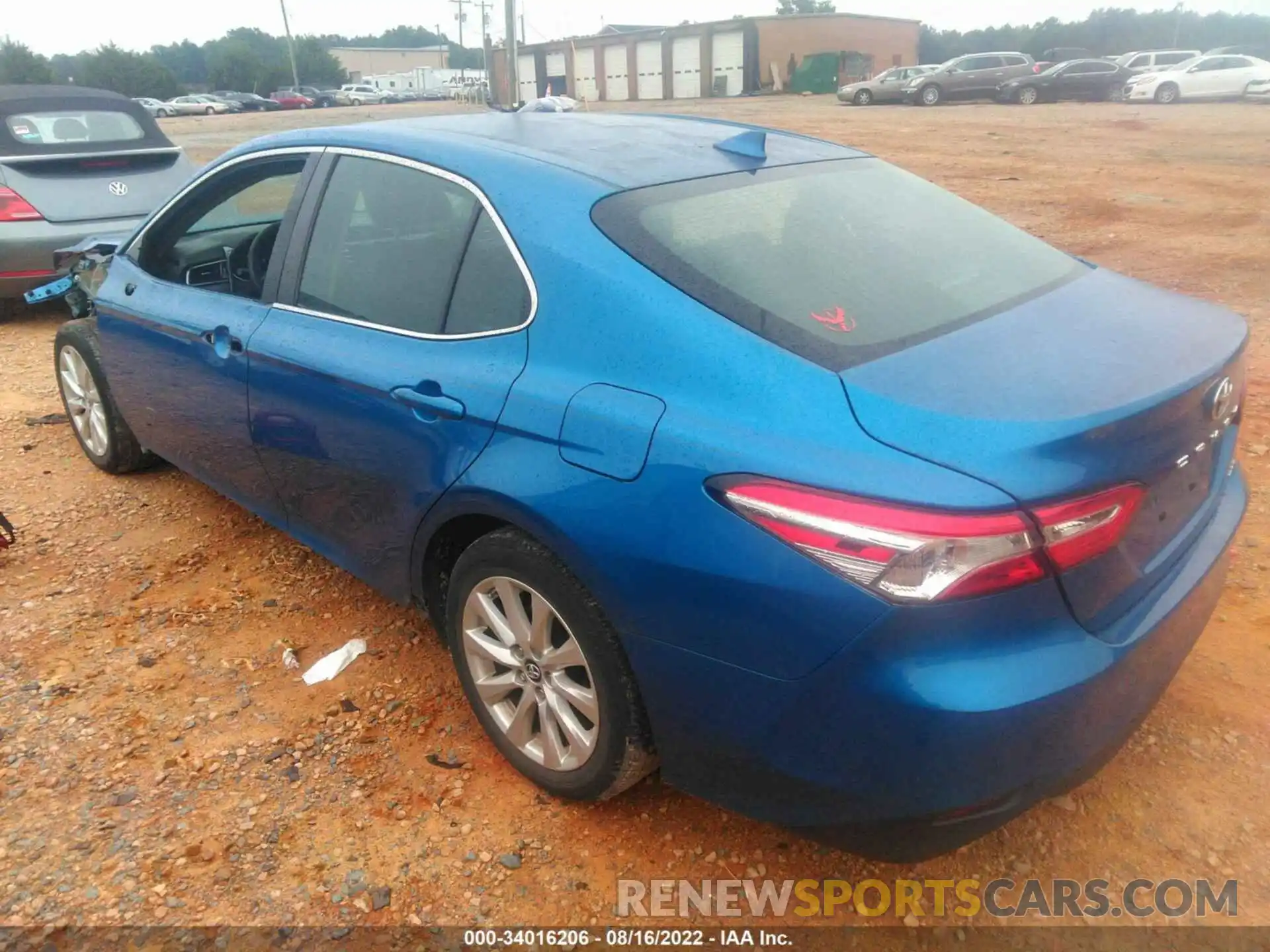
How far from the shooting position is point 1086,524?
1.80m

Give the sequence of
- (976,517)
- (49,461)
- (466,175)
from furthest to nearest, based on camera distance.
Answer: (49,461), (466,175), (976,517)

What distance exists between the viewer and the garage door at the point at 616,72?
5562cm

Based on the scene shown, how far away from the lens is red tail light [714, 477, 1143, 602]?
170 cm

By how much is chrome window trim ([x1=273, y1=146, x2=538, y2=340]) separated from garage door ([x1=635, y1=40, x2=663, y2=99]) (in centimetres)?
5419

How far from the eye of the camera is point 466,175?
8.48ft

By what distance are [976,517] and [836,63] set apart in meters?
46.7

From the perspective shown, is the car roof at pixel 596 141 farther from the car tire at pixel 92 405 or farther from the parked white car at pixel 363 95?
the parked white car at pixel 363 95

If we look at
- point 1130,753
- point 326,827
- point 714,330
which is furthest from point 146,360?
point 1130,753

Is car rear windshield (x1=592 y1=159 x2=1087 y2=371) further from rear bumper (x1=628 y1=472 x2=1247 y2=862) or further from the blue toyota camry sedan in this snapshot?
rear bumper (x1=628 y1=472 x2=1247 y2=862)

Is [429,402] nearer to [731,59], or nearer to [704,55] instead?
[731,59]

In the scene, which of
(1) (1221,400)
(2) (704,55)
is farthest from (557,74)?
(1) (1221,400)

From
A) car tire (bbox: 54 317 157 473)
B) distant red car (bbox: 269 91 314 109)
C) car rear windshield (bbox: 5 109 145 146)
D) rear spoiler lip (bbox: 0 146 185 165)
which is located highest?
car rear windshield (bbox: 5 109 145 146)

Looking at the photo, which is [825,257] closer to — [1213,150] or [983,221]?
[983,221]

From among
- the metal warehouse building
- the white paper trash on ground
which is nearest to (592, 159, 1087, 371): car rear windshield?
the white paper trash on ground
